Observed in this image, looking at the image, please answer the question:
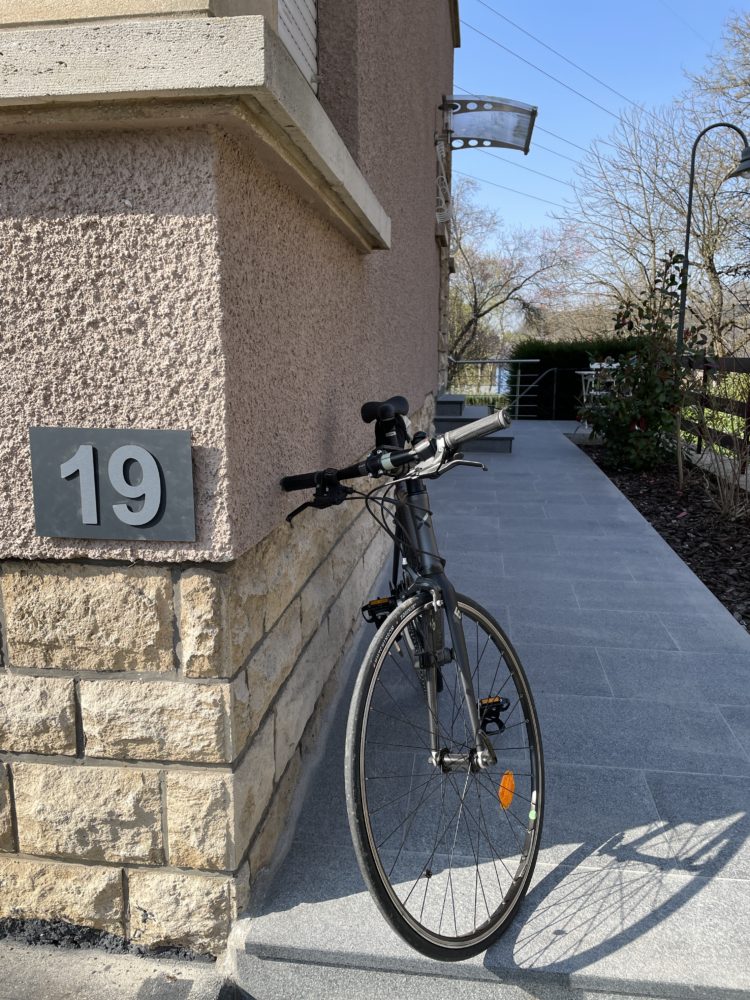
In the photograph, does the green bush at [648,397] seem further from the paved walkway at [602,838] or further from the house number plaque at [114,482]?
the house number plaque at [114,482]

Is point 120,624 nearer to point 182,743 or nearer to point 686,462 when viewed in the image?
point 182,743

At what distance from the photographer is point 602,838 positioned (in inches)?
83.8

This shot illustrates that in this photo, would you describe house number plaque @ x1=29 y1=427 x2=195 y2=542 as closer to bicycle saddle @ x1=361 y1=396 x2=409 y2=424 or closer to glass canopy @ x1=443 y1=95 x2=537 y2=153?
bicycle saddle @ x1=361 y1=396 x2=409 y2=424

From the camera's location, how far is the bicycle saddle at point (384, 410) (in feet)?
7.60

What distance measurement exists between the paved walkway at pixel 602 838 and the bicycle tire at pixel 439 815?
8 cm

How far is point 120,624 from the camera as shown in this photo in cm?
161

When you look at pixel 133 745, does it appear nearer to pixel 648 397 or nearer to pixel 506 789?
pixel 506 789

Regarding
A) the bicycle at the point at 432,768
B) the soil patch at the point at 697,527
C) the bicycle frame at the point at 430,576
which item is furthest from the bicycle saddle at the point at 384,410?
the soil patch at the point at 697,527

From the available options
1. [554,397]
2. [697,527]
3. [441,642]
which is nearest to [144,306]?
[441,642]

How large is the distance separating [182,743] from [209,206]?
3.42 feet

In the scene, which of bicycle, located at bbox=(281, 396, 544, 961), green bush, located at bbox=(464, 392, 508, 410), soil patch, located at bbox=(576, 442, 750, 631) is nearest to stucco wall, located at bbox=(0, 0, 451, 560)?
bicycle, located at bbox=(281, 396, 544, 961)

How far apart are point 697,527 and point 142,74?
5315mm

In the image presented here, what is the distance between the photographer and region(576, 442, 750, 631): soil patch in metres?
4.52

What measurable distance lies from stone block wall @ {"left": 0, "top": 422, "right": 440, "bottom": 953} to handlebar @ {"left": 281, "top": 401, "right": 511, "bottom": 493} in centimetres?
26
